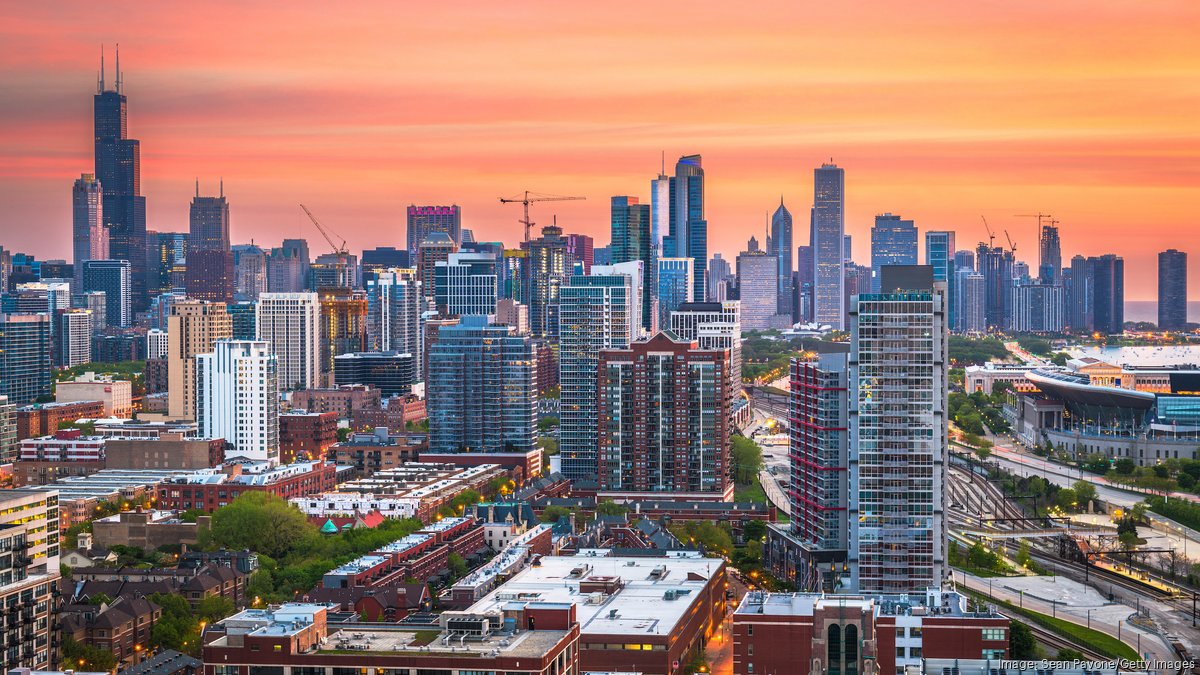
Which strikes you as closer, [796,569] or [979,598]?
[979,598]

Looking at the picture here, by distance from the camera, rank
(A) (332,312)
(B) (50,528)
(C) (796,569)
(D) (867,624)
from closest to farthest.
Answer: (D) (867,624), (B) (50,528), (C) (796,569), (A) (332,312)

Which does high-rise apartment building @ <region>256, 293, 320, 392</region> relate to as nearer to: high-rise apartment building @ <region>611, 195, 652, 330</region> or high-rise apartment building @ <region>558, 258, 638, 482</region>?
high-rise apartment building @ <region>558, 258, 638, 482</region>

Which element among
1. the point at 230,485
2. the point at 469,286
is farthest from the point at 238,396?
the point at 469,286

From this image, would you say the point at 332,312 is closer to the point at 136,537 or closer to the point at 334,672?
the point at 136,537

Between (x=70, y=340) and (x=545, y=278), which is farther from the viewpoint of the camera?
(x=545, y=278)

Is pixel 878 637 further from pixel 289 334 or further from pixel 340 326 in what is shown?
pixel 340 326

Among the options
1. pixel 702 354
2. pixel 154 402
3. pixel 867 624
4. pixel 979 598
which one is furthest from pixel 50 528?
pixel 154 402
